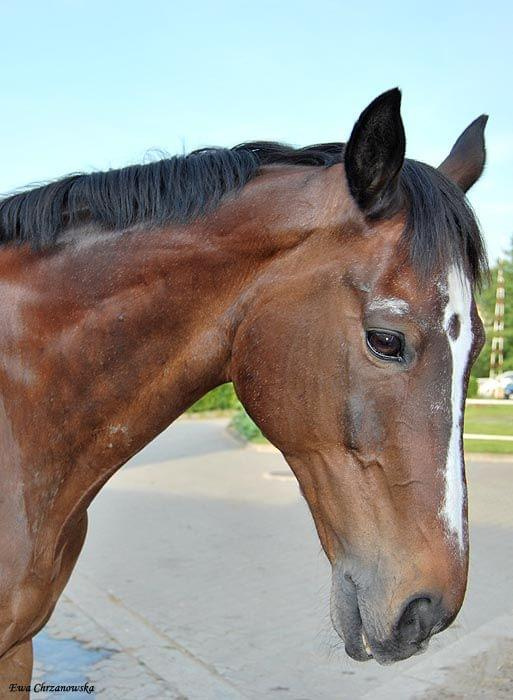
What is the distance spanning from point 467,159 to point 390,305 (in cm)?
76

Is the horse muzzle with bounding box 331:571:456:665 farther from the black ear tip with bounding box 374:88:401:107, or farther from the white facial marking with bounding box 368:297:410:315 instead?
the black ear tip with bounding box 374:88:401:107

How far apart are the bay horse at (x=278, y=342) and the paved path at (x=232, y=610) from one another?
0.52 metres

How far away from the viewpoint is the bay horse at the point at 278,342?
166 centimetres

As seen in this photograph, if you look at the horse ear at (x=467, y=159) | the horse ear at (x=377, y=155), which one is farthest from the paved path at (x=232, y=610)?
the horse ear at (x=467, y=159)

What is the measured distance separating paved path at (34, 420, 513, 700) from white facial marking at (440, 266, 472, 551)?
59cm

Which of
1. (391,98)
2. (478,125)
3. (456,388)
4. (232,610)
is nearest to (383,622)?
(456,388)

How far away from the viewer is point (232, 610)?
5.62 m

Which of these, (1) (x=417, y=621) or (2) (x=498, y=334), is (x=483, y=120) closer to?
(1) (x=417, y=621)

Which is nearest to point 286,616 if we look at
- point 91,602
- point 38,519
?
point 91,602

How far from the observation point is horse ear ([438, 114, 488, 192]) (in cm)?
218

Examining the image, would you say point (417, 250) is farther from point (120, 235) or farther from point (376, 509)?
point (120, 235)

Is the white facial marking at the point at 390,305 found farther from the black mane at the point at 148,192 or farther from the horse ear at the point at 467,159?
the horse ear at the point at 467,159

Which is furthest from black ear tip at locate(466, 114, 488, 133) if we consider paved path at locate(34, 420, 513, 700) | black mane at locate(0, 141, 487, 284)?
paved path at locate(34, 420, 513, 700)

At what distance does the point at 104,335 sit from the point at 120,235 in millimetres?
287
